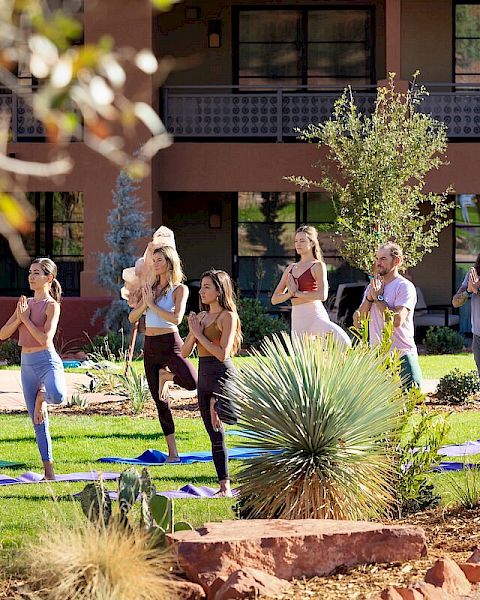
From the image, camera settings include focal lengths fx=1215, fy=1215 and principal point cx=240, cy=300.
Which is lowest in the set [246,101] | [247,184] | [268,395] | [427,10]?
[268,395]

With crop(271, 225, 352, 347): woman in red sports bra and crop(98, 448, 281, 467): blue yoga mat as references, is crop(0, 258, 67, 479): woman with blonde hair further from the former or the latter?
crop(271, 225, 352, 347): woman in red sports bra

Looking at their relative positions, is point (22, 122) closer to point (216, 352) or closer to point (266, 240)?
point (266, 240)

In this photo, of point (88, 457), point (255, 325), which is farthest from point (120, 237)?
point (88, 457)

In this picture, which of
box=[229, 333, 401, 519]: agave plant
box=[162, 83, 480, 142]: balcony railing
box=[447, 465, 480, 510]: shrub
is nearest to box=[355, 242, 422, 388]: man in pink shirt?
box=[447, 465, 480, 510]: shrub

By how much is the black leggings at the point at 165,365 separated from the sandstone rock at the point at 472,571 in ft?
13.9

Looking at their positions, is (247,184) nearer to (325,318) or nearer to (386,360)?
(325,318)

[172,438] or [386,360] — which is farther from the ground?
[386,360]

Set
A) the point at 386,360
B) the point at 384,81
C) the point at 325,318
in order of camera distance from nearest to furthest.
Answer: the point at 386,360
the point at 325,318
the point at 384,81

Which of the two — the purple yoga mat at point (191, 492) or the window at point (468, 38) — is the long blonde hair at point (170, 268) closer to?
the purple yoga mat at point (191, 492)

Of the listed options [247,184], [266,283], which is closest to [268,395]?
[247,184]

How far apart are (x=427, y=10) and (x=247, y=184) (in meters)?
4.77

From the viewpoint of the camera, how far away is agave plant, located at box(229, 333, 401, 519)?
6.48m

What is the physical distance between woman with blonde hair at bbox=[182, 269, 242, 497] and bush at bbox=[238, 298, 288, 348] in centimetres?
1013

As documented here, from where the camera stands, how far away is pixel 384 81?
65.9ft
